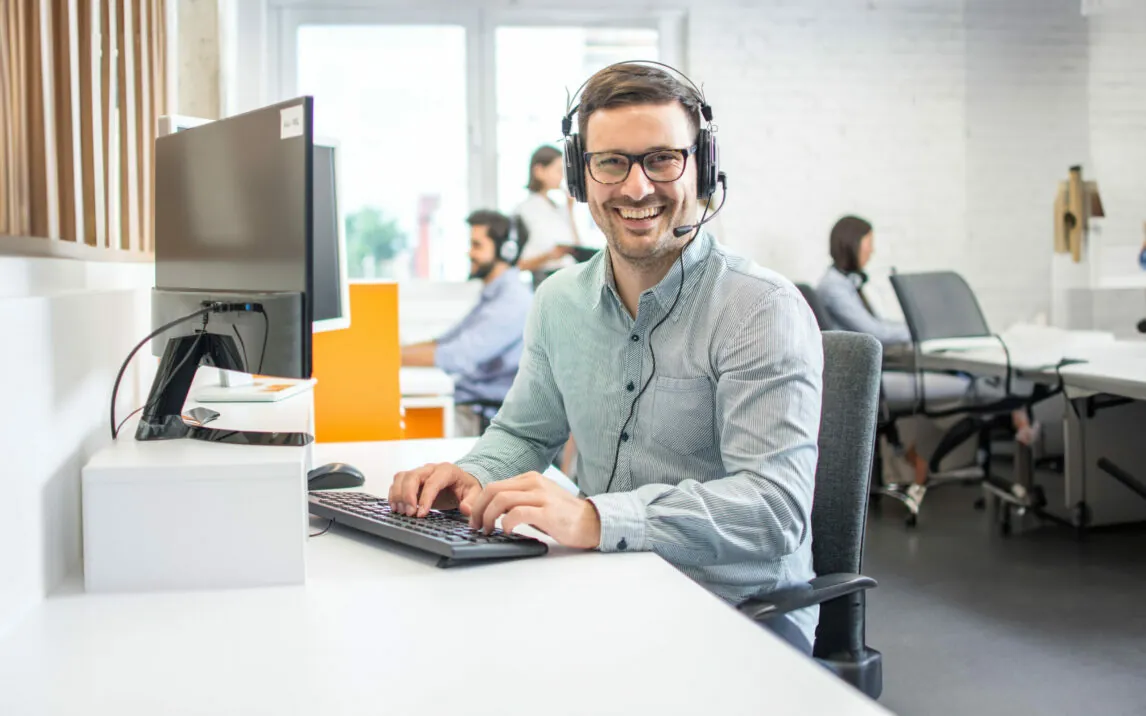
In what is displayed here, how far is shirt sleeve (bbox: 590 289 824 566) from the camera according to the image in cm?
112

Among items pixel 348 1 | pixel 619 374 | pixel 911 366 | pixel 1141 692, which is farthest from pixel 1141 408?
pixel 348 1

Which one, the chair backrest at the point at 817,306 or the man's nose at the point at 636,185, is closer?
the man's nose at the point at 636,185

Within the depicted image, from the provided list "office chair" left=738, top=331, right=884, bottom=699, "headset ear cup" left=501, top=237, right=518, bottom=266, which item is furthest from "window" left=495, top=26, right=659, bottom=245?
"office chair" left=738, top=331, right=884, bottom=699

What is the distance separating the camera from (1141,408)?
3.74 metres

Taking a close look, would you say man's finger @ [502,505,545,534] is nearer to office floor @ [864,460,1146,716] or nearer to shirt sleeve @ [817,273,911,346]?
office floor @ [864,460,1146,716]

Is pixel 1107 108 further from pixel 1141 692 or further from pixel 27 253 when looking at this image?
pixel 27 253

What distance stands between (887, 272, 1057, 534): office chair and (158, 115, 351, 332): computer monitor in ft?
8.82

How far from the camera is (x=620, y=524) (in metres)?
1.10

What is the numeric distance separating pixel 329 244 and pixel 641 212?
897 millimetres

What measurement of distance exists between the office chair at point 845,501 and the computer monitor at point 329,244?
1.07 m

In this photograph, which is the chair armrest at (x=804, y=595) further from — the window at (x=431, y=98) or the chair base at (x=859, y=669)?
the window at (x=431, y=98)

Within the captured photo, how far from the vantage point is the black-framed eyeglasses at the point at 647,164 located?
4.49 ft

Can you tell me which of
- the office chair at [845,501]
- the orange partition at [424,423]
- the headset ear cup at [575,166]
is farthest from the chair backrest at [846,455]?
the orange partition at [424,423]

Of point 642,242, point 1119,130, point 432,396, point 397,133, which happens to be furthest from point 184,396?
point 1119,130
